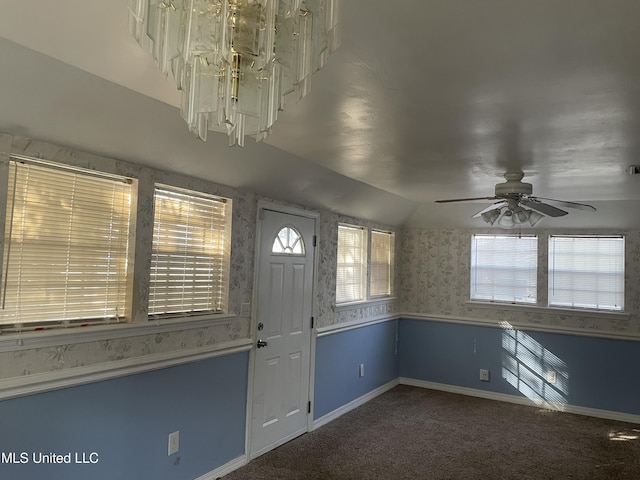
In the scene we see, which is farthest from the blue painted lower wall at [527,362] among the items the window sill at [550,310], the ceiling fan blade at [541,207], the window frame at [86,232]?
the window frame at [86,232]

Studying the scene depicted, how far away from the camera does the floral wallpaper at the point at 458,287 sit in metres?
5.09

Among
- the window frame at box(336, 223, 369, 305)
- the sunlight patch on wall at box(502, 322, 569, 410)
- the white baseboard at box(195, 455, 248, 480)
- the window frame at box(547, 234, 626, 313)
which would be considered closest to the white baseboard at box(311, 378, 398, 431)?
the white baseboard at box(195, 455, 248, 480)

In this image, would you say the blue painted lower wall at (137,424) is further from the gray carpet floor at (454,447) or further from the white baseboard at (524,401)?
the white baseboard at (524,401)

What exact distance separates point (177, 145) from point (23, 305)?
118cm

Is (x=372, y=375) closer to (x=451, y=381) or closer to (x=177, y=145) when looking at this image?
(x=451, y=381)

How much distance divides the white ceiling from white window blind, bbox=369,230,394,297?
2.00 meters

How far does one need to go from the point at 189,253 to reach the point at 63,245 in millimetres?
896

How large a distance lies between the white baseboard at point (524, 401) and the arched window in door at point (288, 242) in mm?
2927

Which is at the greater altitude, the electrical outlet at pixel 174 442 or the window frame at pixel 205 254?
the window frame at pixel 205 254

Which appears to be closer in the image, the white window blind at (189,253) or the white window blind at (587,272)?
the white window blind at (189,253)

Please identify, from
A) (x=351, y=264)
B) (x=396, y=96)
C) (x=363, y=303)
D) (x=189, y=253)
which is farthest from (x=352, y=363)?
(x=396, y=96)

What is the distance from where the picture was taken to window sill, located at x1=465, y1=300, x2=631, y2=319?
512cm

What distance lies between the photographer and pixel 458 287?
6.03 metres

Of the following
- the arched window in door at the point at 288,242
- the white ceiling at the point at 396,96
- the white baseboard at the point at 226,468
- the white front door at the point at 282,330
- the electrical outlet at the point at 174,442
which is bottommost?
the white baseboard at the point at 226,468
